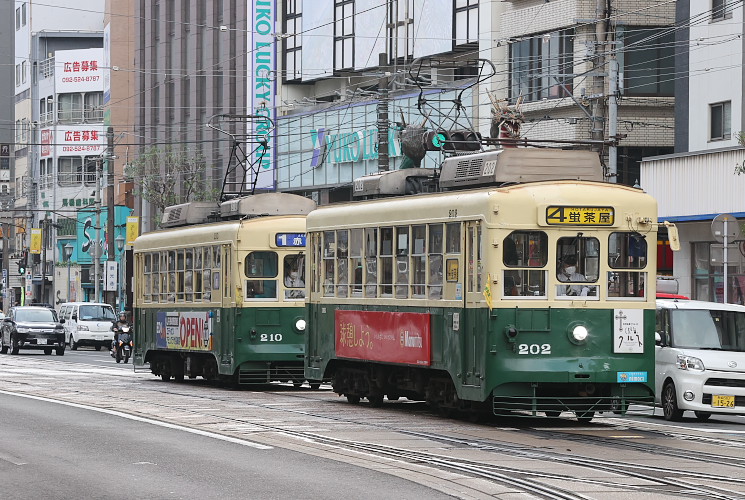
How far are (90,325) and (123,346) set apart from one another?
474 inches

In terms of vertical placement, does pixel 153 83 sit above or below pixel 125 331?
above

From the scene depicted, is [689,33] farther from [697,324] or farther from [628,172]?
[697,324]

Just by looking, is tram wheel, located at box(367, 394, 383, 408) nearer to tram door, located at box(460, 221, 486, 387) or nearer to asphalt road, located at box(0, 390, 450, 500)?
tram door, located at box(460, 221, 486, 387)

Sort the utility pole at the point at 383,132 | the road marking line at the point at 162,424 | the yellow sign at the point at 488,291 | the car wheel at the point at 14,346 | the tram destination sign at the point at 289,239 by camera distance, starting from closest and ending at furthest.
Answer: the road marking line at the point at 162,424 < the yellow sign at the point at 488,291 < the tram destination sign at the point at 289,239 < the utility pole at the point at 383,132 < the car wheel at the point at 14,346

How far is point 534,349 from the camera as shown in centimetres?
1823

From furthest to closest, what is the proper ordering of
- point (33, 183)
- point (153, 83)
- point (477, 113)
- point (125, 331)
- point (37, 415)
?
point (33, 183) < point (153, 83) < point (477, 113) < point (125, 331) < point (37, 415)

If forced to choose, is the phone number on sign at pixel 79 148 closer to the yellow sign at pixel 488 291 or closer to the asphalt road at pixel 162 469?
the asphalt road at pixel 162 469

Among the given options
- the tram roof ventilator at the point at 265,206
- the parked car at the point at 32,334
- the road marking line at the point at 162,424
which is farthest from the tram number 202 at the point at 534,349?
the parked car at the point at 32,334

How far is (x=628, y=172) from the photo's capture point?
46281 mm

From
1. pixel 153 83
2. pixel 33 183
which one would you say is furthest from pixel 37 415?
pixel 33 183

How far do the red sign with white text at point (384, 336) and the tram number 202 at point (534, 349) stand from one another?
173cm

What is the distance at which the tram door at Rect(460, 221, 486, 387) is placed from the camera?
18.4 metres

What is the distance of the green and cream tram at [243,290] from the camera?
26812 millimetres

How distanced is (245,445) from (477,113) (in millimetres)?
35402
